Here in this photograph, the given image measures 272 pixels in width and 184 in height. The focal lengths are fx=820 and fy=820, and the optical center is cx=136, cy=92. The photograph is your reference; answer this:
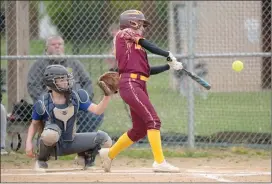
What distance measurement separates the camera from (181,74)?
516 inches

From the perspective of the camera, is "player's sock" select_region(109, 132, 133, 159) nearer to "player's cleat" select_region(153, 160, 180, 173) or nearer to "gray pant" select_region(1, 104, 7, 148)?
"player's cleat" select_region(153, 160, 180, 173)

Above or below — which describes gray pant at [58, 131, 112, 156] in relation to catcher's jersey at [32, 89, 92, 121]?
below

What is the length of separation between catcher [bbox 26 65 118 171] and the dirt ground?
32 centimetres

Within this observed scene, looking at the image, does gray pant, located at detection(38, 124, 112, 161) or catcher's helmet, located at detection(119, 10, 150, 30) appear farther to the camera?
catcher's helmet, located at detection(119, 10, 150, 30)

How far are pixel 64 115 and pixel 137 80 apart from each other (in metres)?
0.81

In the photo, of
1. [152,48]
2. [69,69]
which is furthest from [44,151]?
[69,69]

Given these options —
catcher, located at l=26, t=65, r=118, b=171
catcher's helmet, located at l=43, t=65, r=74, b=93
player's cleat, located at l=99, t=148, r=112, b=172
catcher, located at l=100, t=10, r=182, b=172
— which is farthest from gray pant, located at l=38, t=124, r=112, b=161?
catcher's helmet, located at l=43, t=65, r=74, b=93

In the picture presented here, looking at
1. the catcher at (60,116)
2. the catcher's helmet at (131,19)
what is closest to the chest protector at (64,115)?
the catcher at (60,116)

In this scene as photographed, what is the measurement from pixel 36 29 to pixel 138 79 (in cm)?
695

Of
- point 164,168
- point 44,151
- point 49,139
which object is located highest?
point 49,139

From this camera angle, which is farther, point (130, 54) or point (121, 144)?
point (121, 144)

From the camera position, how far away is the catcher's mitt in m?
8.05

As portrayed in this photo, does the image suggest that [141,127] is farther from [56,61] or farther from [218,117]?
[218,117]

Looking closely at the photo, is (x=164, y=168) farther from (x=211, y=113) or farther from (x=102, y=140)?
(x=211, y=113)
